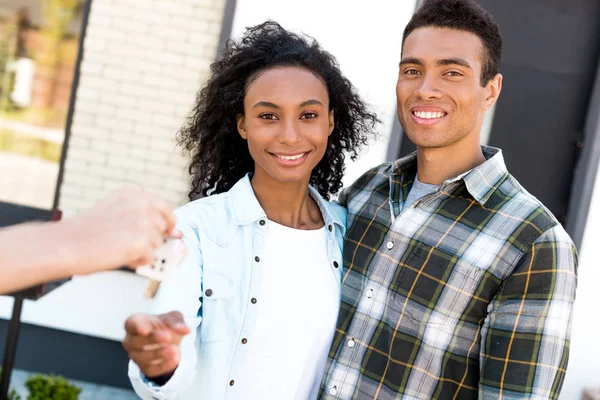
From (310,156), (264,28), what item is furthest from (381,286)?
(264,28)

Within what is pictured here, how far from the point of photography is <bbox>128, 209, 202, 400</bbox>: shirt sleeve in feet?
5.53

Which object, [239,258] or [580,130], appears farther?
[580,130]

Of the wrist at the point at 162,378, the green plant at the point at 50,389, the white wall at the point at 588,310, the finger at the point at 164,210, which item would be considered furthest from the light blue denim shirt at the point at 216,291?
the white wall at the point at 588,310

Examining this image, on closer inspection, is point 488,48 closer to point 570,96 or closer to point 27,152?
point 570,96

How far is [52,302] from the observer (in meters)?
4.41

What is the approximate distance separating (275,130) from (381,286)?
0.63 m

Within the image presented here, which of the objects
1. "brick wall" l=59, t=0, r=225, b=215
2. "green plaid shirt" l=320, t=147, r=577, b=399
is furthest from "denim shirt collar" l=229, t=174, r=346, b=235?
"brick wall" l=59, t=0, r=225, b=215

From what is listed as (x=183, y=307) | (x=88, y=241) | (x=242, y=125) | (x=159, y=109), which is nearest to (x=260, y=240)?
(x=183, y=307)

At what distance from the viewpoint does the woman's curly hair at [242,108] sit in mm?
2373

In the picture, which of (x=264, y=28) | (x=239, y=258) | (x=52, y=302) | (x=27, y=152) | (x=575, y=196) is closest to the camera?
(x=239, y=258)

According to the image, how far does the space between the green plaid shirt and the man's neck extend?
7 cm

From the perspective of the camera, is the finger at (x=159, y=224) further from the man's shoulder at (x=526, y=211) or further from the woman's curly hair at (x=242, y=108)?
the woman's curly hair at (x=242, y=108)

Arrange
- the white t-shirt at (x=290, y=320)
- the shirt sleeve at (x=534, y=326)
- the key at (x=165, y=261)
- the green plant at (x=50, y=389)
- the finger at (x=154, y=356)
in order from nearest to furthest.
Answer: the key at (x=165, y=261) < the finger at (x=154, y=356) < the shirt sleeve at (x=534, y=326) < the white t-shirt at (x=290, y=320) < the green plant at (x=50, y=389)

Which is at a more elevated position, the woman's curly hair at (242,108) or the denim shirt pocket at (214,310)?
the woman's curly hair at (242,108)
